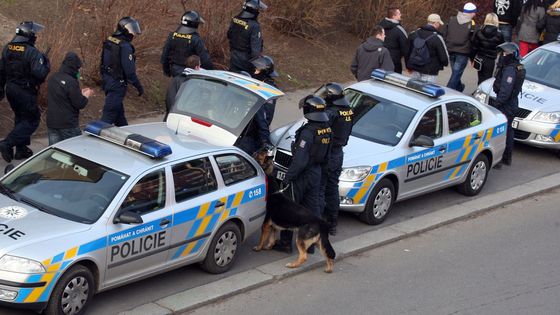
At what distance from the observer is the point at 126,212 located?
838 centimetres

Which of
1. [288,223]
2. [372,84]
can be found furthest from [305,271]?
[372,84]

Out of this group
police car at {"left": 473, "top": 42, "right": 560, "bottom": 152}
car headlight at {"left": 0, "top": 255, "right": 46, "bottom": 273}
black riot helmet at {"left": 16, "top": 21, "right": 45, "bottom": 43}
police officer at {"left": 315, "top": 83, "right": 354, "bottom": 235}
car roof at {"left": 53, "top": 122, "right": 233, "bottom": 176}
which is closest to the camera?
car headlight at {"left": 0, "top": 255, "right": 46, "bottom": 273}

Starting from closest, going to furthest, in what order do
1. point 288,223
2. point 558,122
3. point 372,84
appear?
point 288,223
point 372,84
point 558,122

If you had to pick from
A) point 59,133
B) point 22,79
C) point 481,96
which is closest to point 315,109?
point 59,133

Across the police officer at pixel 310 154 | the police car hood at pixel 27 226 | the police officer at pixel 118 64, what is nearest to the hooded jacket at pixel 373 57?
the police officer at pixel 118 64

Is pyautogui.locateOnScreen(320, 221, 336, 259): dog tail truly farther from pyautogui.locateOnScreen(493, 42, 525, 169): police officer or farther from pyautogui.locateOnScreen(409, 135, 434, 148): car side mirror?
pyautogui.locateOnScreen(493, 42, 525, 169): police officer

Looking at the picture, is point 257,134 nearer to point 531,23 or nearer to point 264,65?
point 264,65

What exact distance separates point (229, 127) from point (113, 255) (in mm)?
2831

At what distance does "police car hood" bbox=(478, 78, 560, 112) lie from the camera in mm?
14852

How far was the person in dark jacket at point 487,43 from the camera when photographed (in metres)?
16.3

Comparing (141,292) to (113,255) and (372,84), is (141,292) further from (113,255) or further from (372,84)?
(372,84)

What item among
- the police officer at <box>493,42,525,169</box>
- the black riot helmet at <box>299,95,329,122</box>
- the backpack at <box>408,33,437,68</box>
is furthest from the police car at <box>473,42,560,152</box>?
the black riot helmet at <box>299,95,329,122</box>

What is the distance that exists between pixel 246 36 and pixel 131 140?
5.30 m

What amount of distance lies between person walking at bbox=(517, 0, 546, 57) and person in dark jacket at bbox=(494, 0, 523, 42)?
16 centimetres
